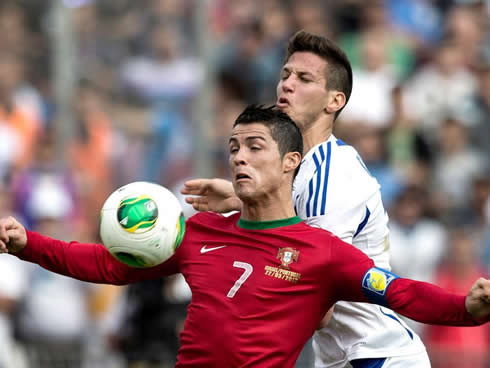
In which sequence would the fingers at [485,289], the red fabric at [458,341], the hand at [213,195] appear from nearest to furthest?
the fingers at [485,289], the hand at [213,195], the red fabric at [458,341]

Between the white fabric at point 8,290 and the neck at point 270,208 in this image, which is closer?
the neck at point 270,208

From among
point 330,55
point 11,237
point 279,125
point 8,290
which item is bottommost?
point 8,290

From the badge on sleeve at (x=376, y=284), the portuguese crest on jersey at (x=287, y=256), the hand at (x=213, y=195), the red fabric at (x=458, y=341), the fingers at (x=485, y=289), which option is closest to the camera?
the fingers at (x=485, y=289)

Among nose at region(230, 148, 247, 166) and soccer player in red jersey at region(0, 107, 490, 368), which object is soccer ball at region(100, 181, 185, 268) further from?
nose at region(230, 148, 247, 166)

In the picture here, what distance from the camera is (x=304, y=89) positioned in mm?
5883

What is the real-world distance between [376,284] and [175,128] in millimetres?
5433

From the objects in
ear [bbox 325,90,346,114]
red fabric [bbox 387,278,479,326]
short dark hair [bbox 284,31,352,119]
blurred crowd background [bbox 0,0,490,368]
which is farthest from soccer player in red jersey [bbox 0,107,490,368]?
blurred crowd background [bbox 0,0,490,368]

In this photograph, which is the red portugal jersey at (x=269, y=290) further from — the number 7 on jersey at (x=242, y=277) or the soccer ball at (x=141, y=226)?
the soccer ball at (x=141, y=226)

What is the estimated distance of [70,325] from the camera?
10227 millimetres

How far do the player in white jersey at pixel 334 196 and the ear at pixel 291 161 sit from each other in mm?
184

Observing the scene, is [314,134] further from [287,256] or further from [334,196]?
[287,256]

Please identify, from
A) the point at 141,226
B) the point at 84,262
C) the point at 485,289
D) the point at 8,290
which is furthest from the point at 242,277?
the point at 8,290

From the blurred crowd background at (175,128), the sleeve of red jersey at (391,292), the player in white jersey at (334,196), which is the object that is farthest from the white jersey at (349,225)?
the blurred crowd background at (175,128)

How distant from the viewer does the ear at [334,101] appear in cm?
595
